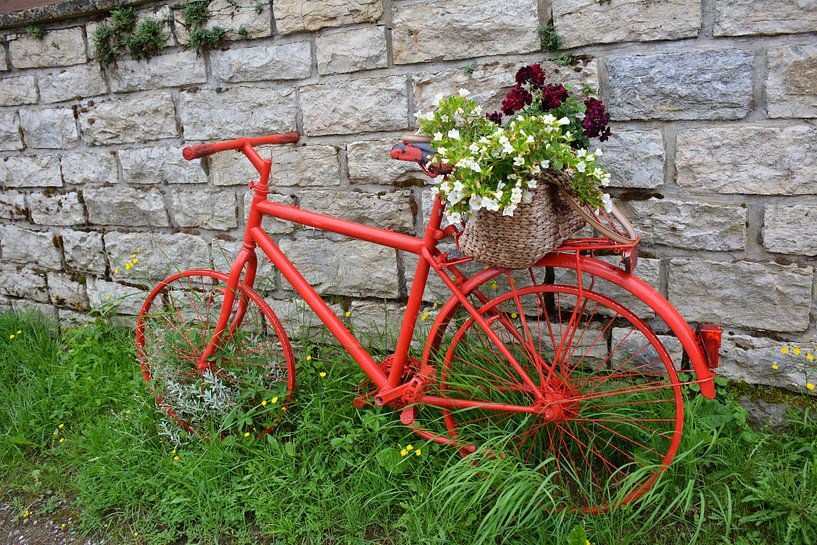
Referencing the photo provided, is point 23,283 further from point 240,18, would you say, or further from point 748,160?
point 748,160

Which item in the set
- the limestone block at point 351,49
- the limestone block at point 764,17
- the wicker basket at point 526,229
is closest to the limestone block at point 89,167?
the limestone block at point 351,49

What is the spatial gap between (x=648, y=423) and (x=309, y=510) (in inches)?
52.7

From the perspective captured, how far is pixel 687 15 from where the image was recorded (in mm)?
2252

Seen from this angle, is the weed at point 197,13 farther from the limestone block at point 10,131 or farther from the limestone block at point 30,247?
the limestone block at point 30,247

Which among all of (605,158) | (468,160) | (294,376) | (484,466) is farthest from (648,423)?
(294,376)

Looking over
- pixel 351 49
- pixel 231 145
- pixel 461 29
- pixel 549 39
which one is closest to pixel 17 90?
pixel 231 145

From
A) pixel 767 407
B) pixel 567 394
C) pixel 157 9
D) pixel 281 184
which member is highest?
pixel 157 9

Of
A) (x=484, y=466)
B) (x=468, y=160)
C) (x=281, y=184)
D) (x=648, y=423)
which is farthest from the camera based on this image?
(x=281, y=184)

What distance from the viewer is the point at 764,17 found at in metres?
2.17

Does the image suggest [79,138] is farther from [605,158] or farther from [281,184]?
[605,158]

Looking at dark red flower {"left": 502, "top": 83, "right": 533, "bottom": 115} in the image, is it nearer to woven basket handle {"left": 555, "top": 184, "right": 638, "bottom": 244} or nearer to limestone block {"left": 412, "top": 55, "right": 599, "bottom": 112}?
woven basket handle {"left": 555, "top": 184, "right": 638, "bottom": 244}

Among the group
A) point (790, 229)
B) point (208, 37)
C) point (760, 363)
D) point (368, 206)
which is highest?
point (208, 37)

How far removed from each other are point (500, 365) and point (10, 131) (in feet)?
11.2

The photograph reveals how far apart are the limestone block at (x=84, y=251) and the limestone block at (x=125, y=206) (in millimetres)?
116
